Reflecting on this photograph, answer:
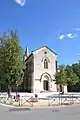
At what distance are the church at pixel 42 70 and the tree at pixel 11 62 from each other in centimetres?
2290

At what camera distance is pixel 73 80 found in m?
49.9

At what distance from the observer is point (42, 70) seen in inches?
2484

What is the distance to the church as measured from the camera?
203 ft

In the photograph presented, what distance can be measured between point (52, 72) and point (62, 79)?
15.9 m

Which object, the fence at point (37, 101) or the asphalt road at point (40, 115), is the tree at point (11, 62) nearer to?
the fence at point (37, 101)

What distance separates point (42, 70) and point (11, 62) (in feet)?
83.8

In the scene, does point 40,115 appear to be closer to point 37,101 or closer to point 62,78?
point 37,101

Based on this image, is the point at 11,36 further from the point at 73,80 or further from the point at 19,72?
the point at 73,80

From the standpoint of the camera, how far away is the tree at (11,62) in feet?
124

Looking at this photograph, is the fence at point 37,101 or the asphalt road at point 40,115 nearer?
the asphalt road at point 40,115

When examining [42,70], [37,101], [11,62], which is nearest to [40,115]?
[37,101]

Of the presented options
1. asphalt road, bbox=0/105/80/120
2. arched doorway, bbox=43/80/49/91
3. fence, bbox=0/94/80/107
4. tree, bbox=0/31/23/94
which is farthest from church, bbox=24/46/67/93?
asphalt road, bbox=0/105/80/120

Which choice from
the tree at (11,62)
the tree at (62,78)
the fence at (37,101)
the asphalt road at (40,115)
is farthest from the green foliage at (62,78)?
the asphalt road at (40,115)

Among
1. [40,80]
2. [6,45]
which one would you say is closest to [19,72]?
[6,45]
